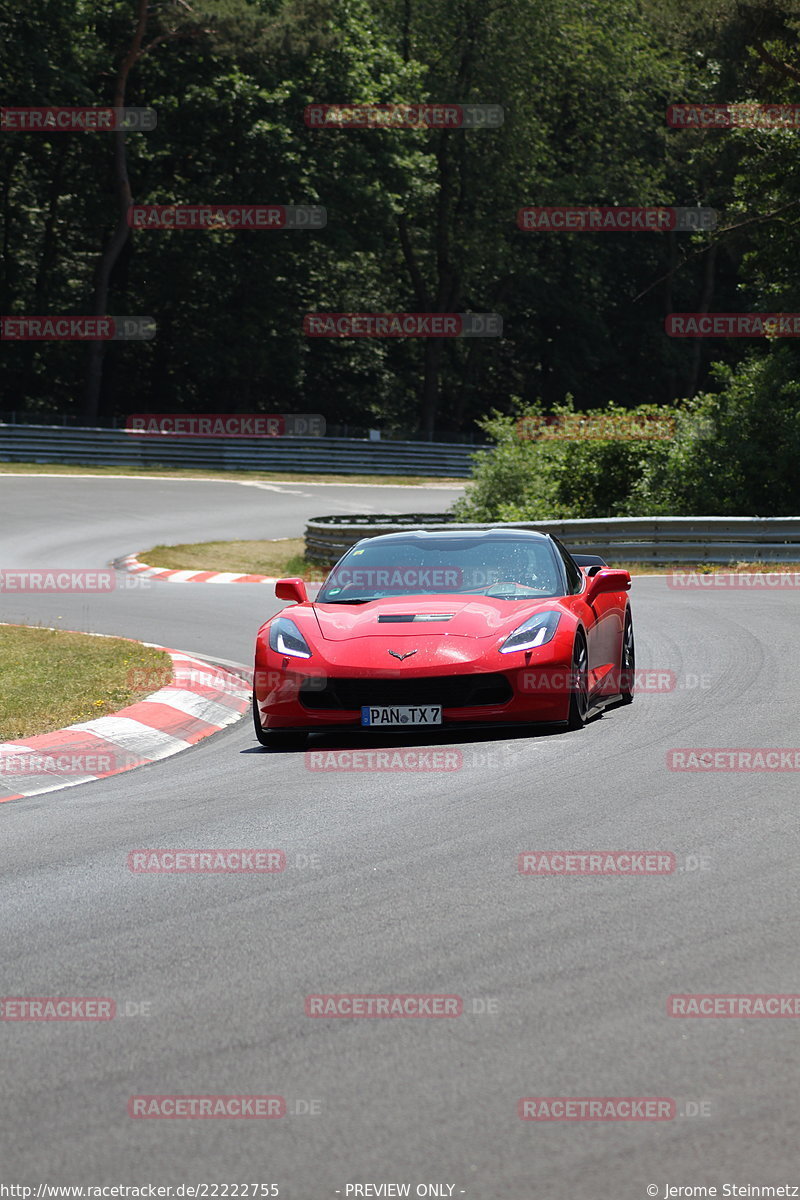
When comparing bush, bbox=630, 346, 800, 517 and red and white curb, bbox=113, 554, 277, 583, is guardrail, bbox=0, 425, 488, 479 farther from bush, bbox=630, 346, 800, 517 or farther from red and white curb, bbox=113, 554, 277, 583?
bush, bbox=630, 346, 800, 517

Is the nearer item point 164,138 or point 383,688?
point 383,688

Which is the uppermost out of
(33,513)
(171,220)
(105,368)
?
(171,220)

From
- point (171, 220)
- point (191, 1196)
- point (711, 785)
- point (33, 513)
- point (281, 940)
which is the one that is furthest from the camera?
point (171, 220)

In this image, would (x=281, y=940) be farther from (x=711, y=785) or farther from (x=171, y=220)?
(x=171, y=220)

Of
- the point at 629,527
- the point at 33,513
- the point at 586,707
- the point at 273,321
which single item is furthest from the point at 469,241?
the point at 586,707

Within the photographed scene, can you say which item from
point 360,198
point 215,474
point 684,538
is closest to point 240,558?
point 684,538

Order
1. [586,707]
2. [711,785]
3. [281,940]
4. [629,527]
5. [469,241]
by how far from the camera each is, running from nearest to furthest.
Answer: [281,940]
[711,785]
[586,707]
[629,527]
[469,241]

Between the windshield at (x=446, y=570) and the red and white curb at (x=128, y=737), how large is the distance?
49.0 inches

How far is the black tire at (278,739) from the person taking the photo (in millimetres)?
9492

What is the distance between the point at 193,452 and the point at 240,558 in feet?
63.7

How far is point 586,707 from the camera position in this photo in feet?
32.0

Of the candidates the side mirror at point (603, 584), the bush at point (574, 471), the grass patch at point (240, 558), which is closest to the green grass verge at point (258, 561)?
the grass patch at point (240, 558)

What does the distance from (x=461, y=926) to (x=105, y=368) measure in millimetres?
54567

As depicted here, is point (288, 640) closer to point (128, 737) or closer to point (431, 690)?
point (431, 690)
